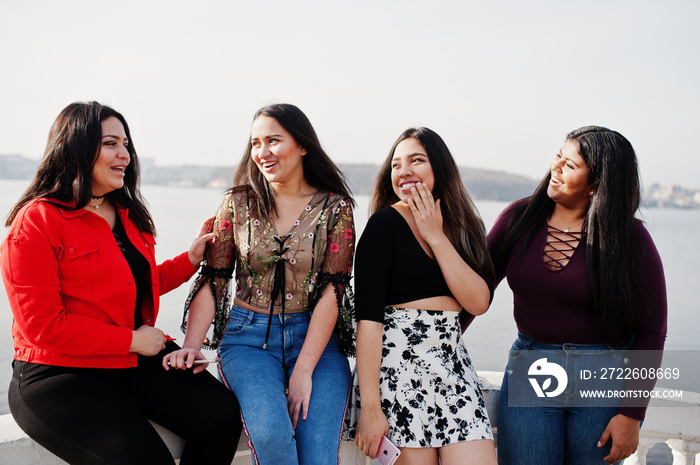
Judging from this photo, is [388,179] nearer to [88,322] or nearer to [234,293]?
[234,293]

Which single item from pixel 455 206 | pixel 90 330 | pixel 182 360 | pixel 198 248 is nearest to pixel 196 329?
pixel 182 360

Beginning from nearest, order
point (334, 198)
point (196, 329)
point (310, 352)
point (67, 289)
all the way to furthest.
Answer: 1. point (67, 289)
2. point (310, 352)
3. point (196, 329)
4. point (334, 198)

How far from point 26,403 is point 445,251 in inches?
67.7

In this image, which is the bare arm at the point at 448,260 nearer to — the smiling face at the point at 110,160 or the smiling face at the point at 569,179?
the smiling face at the point at 569,179

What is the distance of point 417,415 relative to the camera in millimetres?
2201

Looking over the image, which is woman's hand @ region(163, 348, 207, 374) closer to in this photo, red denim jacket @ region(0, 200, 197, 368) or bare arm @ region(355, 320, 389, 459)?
red denim jacket @ region(0, 200, 197, 368)

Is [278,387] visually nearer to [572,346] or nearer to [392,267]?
[392,267]

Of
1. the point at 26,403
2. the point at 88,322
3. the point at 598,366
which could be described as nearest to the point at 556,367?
the point at 598,366

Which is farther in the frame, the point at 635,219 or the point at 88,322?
the point at 635,219

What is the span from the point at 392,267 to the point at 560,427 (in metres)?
1.02

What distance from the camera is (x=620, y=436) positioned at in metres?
2.25

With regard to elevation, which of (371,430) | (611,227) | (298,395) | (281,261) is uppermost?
(611,227)

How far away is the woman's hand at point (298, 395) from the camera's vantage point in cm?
215

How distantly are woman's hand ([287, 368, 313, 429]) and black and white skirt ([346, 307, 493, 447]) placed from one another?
24cm
